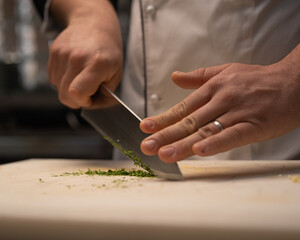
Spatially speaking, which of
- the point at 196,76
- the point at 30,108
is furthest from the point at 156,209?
the point at 30,108

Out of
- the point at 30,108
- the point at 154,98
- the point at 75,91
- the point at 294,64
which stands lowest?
the point at 30,108

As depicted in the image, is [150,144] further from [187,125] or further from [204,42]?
[204,42]

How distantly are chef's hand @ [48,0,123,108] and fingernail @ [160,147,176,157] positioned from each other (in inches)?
15.7

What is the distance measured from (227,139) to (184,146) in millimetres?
94

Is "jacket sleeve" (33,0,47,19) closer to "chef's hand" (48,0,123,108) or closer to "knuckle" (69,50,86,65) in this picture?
"chef's hand" (48,0,123,108)

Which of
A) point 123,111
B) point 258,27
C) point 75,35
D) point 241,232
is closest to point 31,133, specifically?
point 75,35

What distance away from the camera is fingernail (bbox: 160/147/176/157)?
74cm

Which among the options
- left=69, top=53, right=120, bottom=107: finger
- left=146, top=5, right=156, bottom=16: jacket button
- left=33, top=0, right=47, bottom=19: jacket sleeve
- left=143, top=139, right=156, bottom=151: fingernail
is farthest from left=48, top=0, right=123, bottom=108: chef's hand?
left=143, top=139, right=156, bottom=151: fingernail

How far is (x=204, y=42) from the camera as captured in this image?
1.19 meters

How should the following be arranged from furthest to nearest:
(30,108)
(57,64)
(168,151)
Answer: (30,108) < (57,64) < (168,151)

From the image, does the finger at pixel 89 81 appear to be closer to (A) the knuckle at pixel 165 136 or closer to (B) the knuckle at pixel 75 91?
(B) the knuckle at pixel 75 91

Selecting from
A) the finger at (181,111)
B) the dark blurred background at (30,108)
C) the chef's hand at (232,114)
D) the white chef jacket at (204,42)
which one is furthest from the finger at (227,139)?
the dark blurred background at (30,108)

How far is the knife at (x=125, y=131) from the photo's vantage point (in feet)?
2.67

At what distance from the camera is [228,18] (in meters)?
1.16
